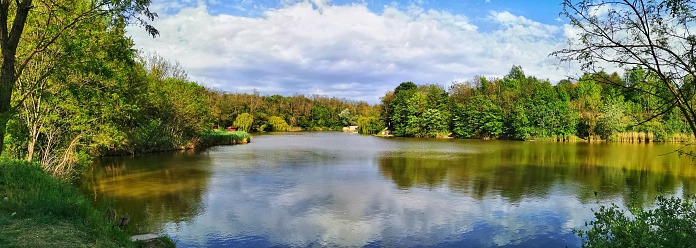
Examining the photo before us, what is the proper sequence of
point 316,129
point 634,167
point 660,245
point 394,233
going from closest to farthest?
point 660,245, point 394,233, point 634,167, point 316,129

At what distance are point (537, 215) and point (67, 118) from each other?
50.8 ft

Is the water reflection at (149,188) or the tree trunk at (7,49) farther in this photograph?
the water reflection at (149,188)

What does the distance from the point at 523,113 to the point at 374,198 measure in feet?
139

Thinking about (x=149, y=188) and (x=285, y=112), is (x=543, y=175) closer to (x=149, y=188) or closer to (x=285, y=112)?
(x=149, y=188)

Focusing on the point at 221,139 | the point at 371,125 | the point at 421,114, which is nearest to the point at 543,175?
the point at 221,139

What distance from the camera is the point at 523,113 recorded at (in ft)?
169

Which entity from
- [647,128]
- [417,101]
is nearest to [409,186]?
[647,128]

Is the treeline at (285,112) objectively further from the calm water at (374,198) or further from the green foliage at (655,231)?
the green foliage at (655,231)

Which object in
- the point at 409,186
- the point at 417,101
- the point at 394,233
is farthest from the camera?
the point at 417,101

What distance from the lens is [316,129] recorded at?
90750mm

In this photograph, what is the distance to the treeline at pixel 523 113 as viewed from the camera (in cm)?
4716

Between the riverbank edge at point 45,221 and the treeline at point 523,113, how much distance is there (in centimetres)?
4675

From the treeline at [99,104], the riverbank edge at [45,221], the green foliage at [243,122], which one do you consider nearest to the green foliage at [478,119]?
the treeline at [99,104]

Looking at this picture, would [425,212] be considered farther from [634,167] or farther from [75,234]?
[634,167]
